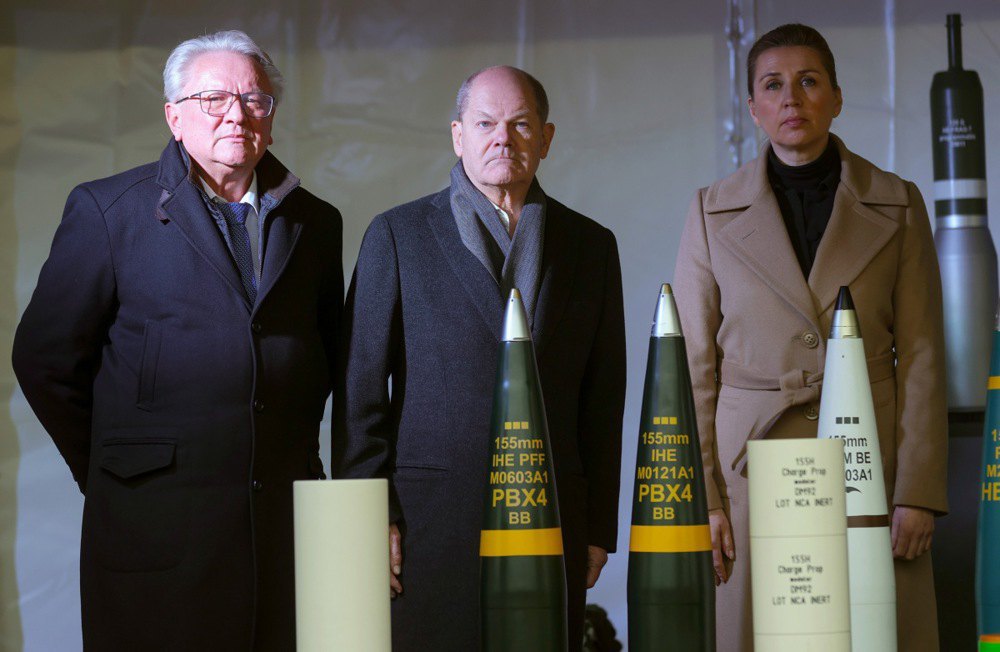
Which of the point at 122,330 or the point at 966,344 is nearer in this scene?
the point at 122,330

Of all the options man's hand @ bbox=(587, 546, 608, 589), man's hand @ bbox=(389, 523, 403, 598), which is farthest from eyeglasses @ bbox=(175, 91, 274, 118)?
man's hand @ bbox=(587, 546, 608, 589)

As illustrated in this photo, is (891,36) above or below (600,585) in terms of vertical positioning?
above

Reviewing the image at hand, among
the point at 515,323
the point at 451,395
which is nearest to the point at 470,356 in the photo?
the point at 451,395

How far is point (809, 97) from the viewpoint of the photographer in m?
2.38

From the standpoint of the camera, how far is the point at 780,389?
2205mm

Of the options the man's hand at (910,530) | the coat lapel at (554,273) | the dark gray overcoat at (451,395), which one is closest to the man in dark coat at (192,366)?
the dark gray overcoat at (451,395)

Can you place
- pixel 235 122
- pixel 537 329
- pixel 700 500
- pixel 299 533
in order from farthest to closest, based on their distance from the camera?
pixel 235 122 → pixel 537 329 → pixel 700 500 → pixel 299 533

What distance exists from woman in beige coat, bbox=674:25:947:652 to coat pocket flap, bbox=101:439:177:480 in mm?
903

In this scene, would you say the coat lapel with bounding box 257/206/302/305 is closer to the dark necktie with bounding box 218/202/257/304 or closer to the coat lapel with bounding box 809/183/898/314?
the dark necktie with bounding box 218/202/257/304

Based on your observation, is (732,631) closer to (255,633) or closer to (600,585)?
(255,633)

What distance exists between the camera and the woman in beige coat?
213 centimetres

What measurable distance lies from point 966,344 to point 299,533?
220 cm

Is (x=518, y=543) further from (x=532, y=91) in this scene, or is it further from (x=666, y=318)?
(x=532, y=91)

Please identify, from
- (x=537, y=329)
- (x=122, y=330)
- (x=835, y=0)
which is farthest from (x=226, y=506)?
(x=835, y=0)
